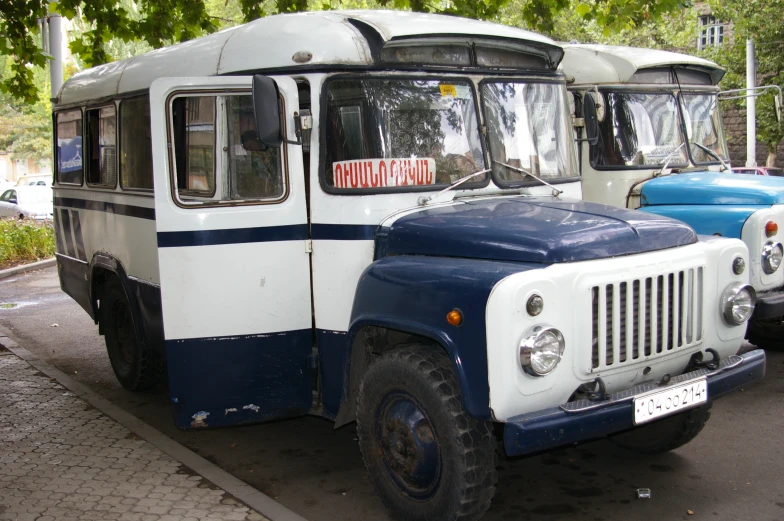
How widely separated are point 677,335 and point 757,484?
4.09 feet

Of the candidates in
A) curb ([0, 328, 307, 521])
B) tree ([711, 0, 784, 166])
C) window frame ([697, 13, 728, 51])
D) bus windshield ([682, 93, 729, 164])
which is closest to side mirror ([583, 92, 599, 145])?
bus windshield ([682, 93, 729, 164])

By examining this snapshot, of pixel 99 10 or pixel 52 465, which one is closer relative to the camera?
pixel 52 465

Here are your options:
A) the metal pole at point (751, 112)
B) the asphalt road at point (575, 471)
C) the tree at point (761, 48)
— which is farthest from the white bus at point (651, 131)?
the tree at point (761, 48)

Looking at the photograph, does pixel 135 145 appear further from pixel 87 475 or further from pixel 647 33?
pixel 647 33

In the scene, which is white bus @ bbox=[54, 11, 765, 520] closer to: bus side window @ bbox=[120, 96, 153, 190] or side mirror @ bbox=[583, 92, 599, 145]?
bus side window @ bbox=[120, 96, 153, 190]

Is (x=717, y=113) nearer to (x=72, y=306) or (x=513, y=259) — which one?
(x=513, y=259)

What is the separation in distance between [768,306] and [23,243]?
14418 mm

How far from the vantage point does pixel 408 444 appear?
4.26 metres

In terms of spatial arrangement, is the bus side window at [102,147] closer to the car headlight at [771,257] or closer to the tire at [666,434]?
the tire at [666,434]

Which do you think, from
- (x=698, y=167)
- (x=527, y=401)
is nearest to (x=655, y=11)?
(x=698, y=167)

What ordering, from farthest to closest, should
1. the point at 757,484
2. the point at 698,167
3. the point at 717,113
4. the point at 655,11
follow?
the point at 655,11, the point at 717,113, the point at 698,167, the point at 757,484

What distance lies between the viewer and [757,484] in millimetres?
4988

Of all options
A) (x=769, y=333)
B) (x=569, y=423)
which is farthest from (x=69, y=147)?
(x=769, y=333)

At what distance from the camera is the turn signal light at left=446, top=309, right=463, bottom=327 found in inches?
154
